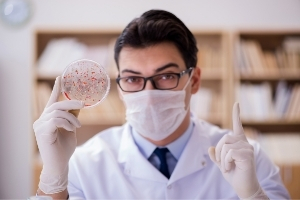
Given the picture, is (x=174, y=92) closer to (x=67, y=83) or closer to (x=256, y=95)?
(x=67, y=83)

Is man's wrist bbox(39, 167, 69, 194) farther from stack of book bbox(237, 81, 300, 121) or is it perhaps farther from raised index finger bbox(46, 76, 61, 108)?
stack of book bbox(237, 81, 300, 121)

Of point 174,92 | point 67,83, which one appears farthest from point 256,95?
point 67,83

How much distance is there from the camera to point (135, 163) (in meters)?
1.58

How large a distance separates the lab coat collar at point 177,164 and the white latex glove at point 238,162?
0.89 feet

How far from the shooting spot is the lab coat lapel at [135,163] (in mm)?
1528

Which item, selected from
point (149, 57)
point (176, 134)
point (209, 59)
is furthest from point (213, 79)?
point (149, 57)

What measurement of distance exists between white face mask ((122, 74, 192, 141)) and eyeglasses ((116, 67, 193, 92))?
0.07 feet

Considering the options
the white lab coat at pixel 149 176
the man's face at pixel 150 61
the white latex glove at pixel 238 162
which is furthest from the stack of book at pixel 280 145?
the white latex glove at pixel 238 162

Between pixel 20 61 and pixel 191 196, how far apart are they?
8.23 feet

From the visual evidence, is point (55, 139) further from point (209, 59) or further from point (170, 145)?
point (209, 59)

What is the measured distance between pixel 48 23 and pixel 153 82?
90.0 inches

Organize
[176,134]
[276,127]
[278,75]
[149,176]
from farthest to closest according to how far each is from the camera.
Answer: [276,127]
[278,75]
[176,134]
[149,176]

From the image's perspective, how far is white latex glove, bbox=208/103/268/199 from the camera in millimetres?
1246

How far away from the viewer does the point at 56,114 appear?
123 centimetres
